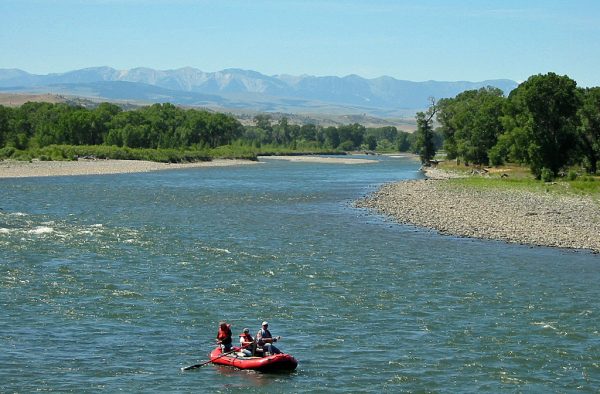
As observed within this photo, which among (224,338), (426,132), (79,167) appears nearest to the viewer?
(224,338)

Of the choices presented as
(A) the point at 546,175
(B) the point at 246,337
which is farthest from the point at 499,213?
(B) the point at 246,337

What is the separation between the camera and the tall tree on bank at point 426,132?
517 feet

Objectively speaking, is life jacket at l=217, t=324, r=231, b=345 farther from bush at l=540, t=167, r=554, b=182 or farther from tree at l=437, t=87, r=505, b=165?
tree at l=437, t=87, r=505, b=165

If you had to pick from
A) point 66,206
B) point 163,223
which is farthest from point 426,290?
point 66,206

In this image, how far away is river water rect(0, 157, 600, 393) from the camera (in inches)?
1019

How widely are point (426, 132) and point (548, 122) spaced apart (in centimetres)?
6554

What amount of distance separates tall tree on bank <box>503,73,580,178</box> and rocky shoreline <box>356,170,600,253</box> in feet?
34.0

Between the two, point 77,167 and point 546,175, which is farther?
point 77,167

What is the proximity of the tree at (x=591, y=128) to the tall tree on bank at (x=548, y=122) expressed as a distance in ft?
3.56

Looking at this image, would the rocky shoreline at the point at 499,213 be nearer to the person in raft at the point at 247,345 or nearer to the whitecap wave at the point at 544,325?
the whitecap wave at the point at 544,325

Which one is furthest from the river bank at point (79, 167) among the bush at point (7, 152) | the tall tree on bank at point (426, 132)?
the tall tree on bank at point (426, 132)

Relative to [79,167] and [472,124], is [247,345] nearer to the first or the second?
[472,124]

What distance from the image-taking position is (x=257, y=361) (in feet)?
87.2

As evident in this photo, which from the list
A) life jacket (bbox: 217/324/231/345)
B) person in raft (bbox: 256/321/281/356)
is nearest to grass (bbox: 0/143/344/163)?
life jacket (bbox: 217/324/231/345)
